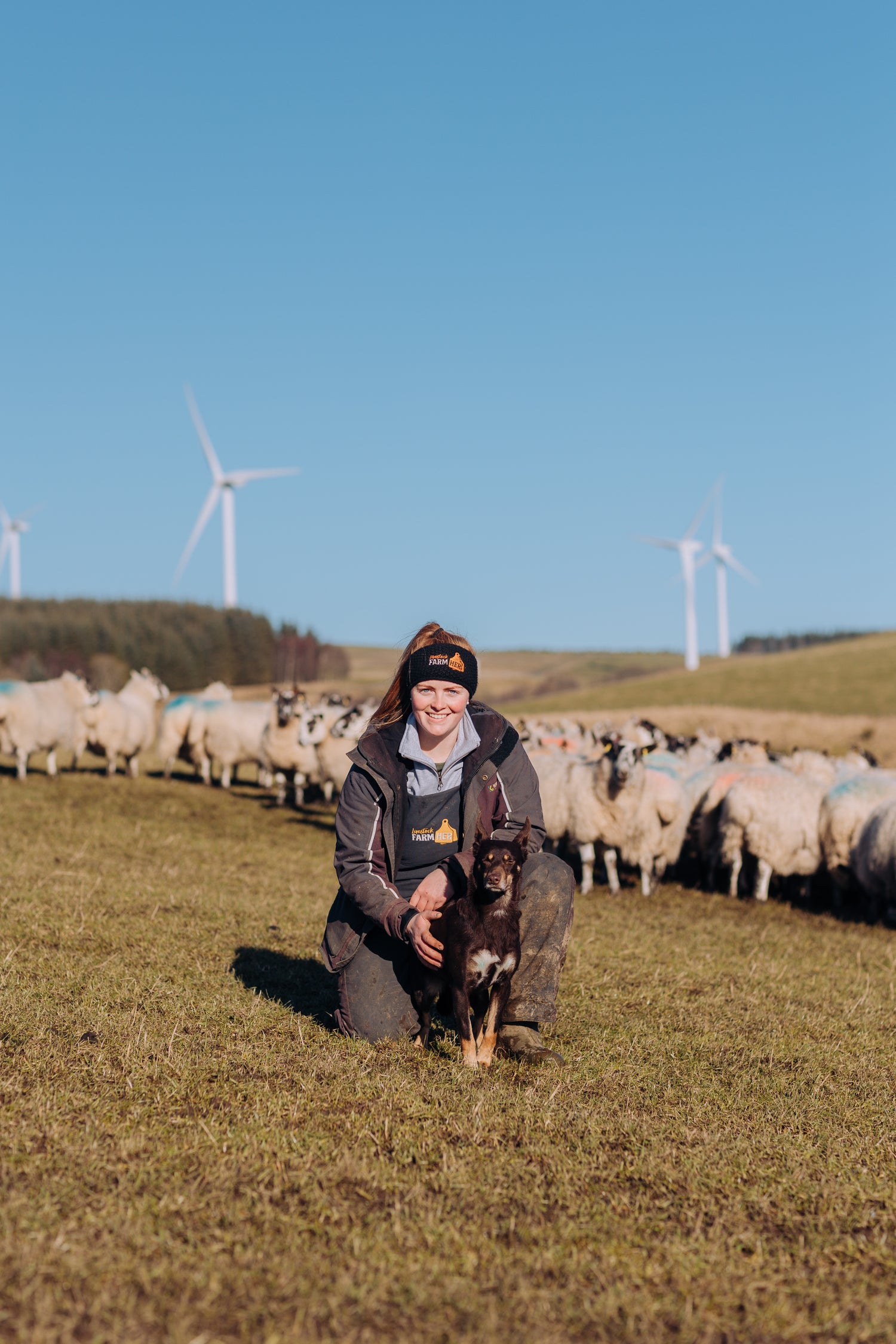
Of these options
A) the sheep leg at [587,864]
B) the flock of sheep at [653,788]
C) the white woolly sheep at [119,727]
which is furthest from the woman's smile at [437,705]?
the white woolly sheep at [119,727]

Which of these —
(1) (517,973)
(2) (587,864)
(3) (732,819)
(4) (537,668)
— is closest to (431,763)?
(1) (517,973)

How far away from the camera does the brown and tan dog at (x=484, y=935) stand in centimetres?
521

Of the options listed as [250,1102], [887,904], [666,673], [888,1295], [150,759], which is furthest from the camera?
[666,673]

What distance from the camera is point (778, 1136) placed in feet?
16.1

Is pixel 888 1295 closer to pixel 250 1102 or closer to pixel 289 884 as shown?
pixel 250 1102

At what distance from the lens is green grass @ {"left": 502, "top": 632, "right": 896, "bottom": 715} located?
64438 mm

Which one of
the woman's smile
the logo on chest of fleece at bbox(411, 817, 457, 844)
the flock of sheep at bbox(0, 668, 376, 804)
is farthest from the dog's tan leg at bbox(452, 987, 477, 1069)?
the flock of sheep at bbox(0, 668, 376, 804)

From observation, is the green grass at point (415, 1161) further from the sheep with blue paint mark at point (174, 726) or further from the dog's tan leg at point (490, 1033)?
the sheep with blue paint mark at point (174, 726)

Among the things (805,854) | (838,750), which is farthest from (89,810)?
(838,750)

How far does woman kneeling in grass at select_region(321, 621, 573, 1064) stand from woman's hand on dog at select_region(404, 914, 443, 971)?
1.00 ft

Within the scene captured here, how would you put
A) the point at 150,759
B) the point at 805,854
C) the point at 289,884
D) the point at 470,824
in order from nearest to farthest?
1. the point at 470,824
2. the point at 289,884
3. the point at 805,854
4. the point at 150,759

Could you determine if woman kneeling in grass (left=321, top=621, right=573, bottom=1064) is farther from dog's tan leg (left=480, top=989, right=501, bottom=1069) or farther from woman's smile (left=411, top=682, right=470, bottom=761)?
dog's tan leg (left=480, top=989, right=501, bottom=1069)

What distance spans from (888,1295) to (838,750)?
130ft

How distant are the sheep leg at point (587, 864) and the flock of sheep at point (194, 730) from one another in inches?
182
